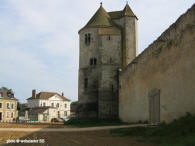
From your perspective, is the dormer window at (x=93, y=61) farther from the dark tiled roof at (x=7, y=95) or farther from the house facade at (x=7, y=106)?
the dark tiled roof at (x=7, y=95)

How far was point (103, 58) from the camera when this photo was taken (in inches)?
1168

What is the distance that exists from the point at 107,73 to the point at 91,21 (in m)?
7.22

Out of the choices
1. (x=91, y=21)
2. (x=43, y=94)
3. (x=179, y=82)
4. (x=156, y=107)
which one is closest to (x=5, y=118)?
(x=43, y=94)

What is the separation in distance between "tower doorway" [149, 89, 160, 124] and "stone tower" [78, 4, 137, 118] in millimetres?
11445

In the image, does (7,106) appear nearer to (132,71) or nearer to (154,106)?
(132,71)

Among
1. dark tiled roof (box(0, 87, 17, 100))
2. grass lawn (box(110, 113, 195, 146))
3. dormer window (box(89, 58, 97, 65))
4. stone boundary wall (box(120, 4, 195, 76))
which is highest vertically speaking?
dormer window (box(89, 58, 97, 65))

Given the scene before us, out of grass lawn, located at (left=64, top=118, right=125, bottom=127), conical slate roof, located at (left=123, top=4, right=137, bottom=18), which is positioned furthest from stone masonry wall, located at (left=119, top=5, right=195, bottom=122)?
conical slate roof, located at (left=123, top=4, right=137, bottom=18)

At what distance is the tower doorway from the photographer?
53.0 ft

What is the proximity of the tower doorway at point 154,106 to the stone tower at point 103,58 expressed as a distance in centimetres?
1145

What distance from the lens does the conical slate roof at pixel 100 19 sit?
103 feet

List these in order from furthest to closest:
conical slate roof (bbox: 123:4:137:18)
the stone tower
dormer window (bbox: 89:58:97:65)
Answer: conical slate roof (bbox: 123:4:137:18), dormer window (bbox: 89:58:97:65), the stone tower

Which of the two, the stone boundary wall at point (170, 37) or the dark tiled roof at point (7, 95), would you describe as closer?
the stone boundary wall at point (170, 37)

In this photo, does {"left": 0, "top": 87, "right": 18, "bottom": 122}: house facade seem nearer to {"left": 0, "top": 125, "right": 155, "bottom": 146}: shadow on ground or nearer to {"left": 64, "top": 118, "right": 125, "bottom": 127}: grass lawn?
{"left": 64, "top": 118, "right": 125, "bottom": 127}: grass lawn

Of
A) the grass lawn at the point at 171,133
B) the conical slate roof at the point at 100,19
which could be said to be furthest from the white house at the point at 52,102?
the grass lawn at the point at 171,133
